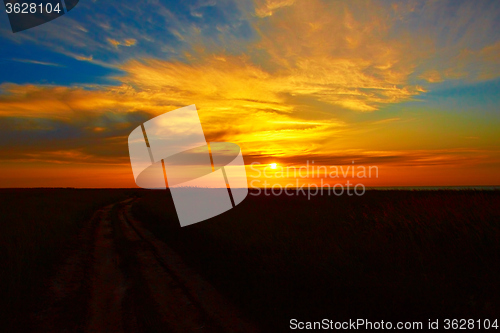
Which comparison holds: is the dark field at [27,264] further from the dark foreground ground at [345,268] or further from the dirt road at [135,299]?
the dirt road at [135,299]

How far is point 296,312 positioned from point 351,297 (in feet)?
3.80

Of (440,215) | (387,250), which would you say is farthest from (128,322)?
(440,215)

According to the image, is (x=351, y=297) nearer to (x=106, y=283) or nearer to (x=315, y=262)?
(x=315, y=262)

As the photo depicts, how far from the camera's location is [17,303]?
19.0 feet

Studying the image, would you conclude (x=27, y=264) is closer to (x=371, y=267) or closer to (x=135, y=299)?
(x=135, y=299)

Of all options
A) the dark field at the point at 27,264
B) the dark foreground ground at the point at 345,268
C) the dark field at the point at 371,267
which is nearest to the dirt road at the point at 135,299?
the dark foreground ground at the point at 345,268

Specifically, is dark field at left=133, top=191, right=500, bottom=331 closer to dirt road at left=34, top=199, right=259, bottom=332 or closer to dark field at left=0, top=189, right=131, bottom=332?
dirt road at left=34, top=199, right=259, bottom=332

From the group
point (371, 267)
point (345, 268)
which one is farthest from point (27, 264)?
point (371, 267)

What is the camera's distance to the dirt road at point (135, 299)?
480cm

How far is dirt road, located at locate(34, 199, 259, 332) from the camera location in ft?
15.8

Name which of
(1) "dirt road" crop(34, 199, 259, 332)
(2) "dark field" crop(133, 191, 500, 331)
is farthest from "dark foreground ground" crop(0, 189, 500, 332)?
(1) "dirt road" crop(34, 199, 259, 332)

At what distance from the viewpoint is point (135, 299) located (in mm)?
5895

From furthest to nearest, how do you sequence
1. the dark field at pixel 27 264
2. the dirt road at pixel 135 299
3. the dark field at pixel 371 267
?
the dark field at pixel 27 264, the dark field at pixel 371 267, the dirt road at pixel 135 299

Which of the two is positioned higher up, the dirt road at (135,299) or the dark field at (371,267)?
the dark field at (371,267)
